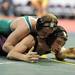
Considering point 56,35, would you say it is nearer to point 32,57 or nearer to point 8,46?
point 32,57

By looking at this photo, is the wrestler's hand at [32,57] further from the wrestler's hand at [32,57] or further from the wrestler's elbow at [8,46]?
the wrestler's elbow at [8,46]

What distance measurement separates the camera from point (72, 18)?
16234 millimetres

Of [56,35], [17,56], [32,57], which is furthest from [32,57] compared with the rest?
[56,35]

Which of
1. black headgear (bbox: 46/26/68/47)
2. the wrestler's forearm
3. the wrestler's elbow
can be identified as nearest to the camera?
black headgear (bbox: 46/26/68/47)

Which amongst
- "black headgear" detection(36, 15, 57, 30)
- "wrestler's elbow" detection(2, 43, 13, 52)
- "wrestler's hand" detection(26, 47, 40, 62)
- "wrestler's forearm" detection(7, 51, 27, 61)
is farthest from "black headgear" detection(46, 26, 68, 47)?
"wrestler's elbow" detection(2, 43, 13, 52)

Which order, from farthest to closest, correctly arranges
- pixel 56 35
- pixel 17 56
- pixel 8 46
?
pixel 8 46 < pixel 17 56 < pixel 56 35

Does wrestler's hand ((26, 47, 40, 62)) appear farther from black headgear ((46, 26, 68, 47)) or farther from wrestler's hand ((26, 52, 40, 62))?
black headgear ((46, 26, 68, 47))

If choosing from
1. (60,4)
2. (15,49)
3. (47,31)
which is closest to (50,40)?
(47,31)

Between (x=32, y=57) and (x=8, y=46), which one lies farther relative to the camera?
(x=8, y=46)

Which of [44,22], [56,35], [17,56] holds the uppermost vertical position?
[44,22]

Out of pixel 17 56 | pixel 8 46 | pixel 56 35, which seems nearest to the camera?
pixel 56 35

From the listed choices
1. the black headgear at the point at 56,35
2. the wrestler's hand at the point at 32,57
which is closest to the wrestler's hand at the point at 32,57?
the wrestler's hand at the point at 32,57

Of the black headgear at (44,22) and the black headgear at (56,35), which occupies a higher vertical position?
the black headgear at (44,22)

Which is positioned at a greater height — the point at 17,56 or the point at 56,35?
the point at 56,35
